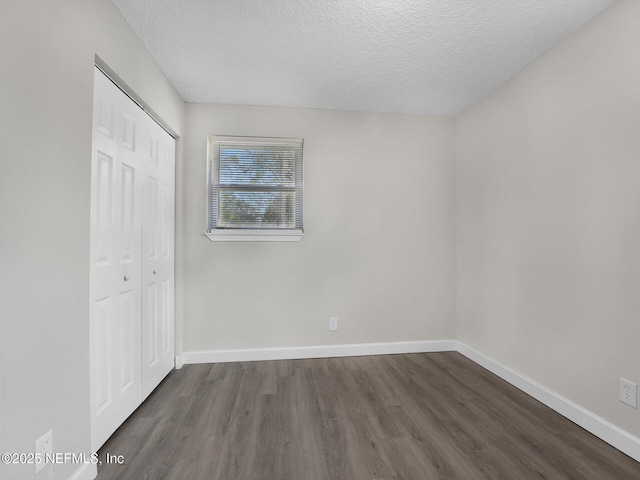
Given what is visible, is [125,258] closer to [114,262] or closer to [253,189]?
[114,262]

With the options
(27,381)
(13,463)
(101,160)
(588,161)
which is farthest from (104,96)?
(588,161)

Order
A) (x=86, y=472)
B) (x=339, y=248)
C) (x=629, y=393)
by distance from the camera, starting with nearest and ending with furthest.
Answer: (x=86, y=472) < (x=629, y=393) < (x=339, y=248)

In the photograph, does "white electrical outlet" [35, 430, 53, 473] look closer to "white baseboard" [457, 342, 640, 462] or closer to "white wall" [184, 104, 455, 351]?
"white wall" [184, 104, 455, 351]

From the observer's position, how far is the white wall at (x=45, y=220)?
3.33ft

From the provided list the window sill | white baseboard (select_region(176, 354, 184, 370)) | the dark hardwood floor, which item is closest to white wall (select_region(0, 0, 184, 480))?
the dark hardwood floor

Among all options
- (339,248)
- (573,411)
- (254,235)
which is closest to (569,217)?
(573,411)

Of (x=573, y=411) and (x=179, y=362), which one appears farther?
(x=179, y=362)

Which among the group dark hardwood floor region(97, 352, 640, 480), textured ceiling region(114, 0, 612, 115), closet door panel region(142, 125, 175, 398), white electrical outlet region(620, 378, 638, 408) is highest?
textured ceiling region(114, 0, 612, 115)

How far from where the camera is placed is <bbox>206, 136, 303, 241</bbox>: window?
289 centimetres

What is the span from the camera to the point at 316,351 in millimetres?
2965

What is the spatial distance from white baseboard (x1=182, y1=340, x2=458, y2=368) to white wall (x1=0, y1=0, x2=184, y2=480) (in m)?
1.44

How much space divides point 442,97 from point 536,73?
742mm

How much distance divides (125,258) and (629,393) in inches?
118

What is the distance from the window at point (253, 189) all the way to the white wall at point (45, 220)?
1.40m
